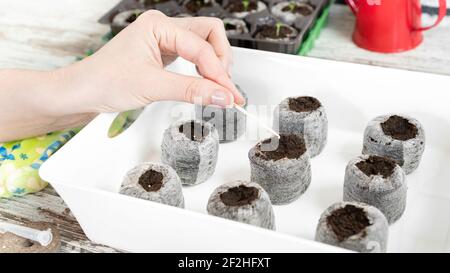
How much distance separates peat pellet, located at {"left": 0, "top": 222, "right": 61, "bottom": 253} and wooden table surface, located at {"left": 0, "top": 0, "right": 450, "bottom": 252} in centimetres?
62

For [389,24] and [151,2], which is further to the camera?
[151,2]

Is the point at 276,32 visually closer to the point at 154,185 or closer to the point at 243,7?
the point at 243,7

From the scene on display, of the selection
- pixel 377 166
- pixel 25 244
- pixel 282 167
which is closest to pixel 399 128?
pixel 377 166

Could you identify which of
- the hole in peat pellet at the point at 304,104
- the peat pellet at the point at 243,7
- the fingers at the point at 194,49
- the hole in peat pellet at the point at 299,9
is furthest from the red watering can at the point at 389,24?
the fingers at the point at 194,49

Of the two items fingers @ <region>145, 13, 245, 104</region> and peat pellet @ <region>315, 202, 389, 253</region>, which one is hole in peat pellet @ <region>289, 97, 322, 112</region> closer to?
fingers @ <region>145, 13, 245, 104</region>

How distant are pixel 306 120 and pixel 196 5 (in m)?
0.63

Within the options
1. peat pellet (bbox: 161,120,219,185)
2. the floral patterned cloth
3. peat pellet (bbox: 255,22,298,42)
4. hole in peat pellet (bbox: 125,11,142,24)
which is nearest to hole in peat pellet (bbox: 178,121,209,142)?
peat pellet (bbox: 161,120,219,185)

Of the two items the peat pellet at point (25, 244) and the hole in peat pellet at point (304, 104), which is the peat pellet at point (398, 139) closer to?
the hole in peat pellet at point (304, 104)

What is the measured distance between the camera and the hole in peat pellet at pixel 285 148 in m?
1.03

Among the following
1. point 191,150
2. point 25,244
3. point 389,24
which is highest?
point 389,24

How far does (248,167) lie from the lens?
1155mm

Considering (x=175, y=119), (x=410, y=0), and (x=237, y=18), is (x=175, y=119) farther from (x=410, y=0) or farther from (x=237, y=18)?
(x=410, y=0)

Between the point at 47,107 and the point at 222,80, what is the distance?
345mm
